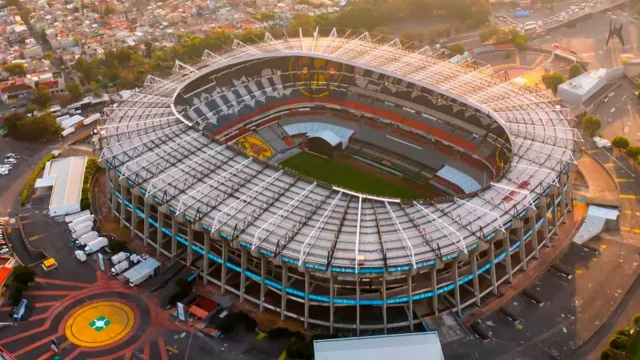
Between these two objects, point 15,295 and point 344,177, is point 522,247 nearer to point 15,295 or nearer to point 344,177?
point 344,177

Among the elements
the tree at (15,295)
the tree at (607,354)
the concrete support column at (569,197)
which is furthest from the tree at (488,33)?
the tree at (15,295)

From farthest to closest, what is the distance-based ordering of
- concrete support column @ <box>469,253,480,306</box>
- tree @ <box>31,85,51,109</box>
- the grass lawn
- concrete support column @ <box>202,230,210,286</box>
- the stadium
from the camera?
tree @ <box>31,85,51,109</box>, the grass lawn, concrete support column @ <box>202,230,210,286</box>, concrete support column @ <box>469,253,480,306</box>, the stadium

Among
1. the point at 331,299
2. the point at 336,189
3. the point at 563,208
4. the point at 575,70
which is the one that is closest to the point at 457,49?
the point at 575,70

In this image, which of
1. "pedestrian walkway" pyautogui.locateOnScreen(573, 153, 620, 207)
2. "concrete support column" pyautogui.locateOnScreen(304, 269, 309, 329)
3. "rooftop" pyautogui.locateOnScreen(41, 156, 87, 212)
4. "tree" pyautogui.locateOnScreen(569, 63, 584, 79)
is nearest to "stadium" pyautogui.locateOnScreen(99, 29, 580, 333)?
"concrete support column" pyautogui.locateOnScreen(304, 269, 309, 329)

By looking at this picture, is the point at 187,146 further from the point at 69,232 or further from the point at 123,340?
the point at 123,340

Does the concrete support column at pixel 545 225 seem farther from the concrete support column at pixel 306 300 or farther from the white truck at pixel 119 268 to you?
the white truck at pixel 119 268

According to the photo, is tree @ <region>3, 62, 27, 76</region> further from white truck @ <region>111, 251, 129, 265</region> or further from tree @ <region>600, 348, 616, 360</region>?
tree @ <region>600, 348, 616, 360</region>
